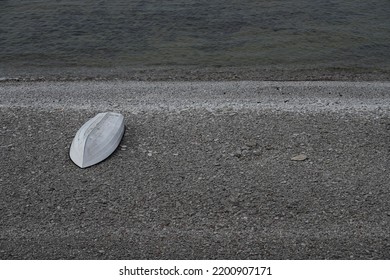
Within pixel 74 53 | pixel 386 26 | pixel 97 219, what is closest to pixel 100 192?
pixel 97 219

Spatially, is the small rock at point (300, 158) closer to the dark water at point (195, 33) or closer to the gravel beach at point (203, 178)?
the gravel beach at point (203, 178)

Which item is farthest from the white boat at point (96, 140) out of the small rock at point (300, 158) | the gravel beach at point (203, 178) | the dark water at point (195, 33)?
the dark water at point (195, 33)

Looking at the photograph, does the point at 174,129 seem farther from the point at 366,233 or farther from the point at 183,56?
the point at 183,56

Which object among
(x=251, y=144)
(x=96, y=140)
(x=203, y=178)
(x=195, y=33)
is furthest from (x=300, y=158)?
(x=195, y=33)

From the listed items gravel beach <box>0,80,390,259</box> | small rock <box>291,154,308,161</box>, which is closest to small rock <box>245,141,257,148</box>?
gravel beach <box>0,80,390,259</box>

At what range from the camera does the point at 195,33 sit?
696 inches

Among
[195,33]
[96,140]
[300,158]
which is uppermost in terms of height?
[96,140]

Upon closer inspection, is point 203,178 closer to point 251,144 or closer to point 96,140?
point 251,144

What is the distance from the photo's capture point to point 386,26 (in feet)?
59.3

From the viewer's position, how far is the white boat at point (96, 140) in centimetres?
941

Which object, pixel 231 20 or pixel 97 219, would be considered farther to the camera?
pixel 231 20

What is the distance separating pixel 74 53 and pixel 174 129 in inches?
290

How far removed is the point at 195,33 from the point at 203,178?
31.7ft

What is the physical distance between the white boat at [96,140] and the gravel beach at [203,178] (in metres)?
0.17
